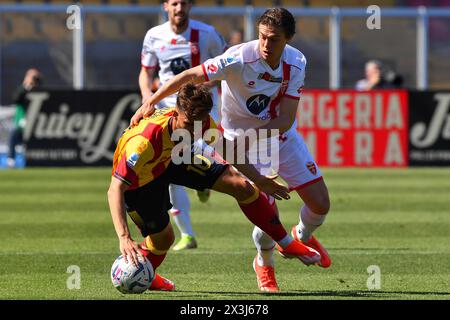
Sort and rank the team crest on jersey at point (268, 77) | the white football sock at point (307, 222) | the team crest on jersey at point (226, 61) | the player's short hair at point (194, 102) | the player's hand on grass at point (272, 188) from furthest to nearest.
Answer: the white football sock at point (307, 222) → the team crest on jersey at point (268, 77) → the team crest on jersey at point (226, 61) → the player's hand on grass at point (272, 188) → the player's short hair at point (194, 102)

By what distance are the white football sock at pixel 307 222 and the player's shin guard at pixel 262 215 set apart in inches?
33.8

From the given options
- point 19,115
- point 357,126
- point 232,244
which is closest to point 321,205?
point 232,244

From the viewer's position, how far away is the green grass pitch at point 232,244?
28.5ft

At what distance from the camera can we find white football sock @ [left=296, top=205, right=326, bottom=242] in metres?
9.38

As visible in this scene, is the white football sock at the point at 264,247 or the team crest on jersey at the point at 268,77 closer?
the team crest on jersey at the point at 268,77

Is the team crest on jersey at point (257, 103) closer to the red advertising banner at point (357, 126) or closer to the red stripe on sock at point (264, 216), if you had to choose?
the red stripe on sock at point (264, 216)

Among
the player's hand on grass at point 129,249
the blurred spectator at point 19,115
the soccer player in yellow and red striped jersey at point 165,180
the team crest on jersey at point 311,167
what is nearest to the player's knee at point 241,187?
the soccer player in yellow and red striped jersey at point 165,180

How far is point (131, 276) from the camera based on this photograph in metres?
7.90

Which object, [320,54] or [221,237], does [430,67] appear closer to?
[320,54]

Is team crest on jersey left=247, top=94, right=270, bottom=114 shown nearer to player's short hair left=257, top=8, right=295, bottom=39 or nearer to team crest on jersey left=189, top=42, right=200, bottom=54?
player's short hair left=257, top=8, right=295, bottom=39

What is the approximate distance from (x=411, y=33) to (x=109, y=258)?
16.9m

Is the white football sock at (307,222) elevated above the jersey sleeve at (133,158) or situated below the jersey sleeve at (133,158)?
below

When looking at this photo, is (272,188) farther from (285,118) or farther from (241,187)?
(285,118)

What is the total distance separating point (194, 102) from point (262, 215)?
1.22m
